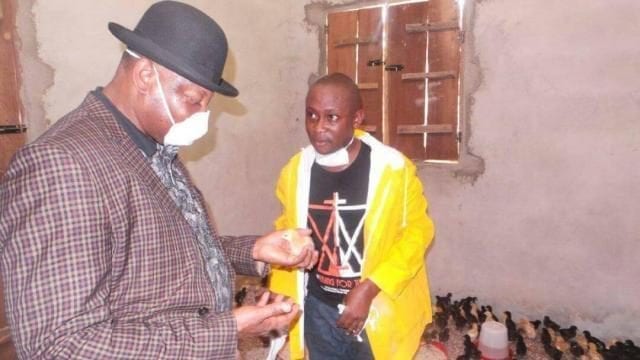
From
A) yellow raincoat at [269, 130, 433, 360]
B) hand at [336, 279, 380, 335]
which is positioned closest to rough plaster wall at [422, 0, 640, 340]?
yellow raincoat at [269, 130, 433, 360]

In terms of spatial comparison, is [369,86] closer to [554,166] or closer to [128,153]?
[554,166]

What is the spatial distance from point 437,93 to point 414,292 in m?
2.27

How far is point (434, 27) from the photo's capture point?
375 centimetres

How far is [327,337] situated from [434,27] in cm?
276

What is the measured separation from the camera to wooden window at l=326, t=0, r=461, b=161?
376cm

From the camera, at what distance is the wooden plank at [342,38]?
4234 millimetres

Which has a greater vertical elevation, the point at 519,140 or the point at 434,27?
the point at 434,27

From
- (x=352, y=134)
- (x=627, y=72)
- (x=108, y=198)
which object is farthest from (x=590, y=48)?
(x=108, y=198)

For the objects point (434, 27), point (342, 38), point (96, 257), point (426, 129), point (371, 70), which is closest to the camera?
point (96, 257)

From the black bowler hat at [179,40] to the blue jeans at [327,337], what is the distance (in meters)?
1.26

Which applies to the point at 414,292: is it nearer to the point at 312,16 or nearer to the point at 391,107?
the point at 391,107

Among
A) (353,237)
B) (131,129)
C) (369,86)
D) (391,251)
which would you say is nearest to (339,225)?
(353,237)

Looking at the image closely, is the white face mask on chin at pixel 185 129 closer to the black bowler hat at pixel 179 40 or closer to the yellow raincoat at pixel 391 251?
the black bowler hat at pixel 179 40

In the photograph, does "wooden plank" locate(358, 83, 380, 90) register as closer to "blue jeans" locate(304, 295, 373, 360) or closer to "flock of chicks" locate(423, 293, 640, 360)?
"flock of chicks" locate(423, 293, 640, 360)
